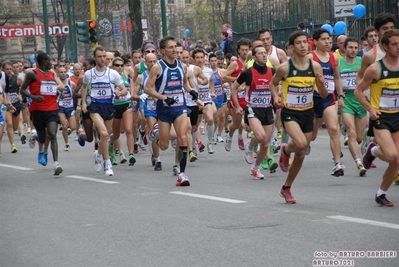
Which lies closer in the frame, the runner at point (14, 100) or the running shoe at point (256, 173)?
the running shoe at point (256, 173)

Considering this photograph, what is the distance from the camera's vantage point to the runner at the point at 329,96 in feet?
43.5

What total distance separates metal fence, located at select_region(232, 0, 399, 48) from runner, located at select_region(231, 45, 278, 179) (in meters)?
10.9

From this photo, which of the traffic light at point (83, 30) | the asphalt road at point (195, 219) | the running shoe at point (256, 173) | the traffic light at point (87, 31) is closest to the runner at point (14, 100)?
the asphalt road at point (195, 219)

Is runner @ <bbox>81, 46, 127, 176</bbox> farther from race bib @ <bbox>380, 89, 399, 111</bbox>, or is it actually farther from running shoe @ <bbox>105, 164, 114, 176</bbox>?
race bib @ <bbox>380, 89, 399, 111</bbox>

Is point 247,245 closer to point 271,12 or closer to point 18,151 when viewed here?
point 18,151

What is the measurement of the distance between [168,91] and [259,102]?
4.21 feet

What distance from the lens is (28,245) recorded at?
28.9 feet

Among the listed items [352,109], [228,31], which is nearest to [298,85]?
[352,109]

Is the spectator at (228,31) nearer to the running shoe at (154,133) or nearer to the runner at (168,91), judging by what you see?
the running shoe at (154,133)

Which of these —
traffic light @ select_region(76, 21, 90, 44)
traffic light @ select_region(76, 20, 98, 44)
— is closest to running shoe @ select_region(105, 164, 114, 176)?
traffic light @ select_region(76, 20, 98, 44)

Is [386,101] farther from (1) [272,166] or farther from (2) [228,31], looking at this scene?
(2) [228,31]

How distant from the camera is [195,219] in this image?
990cm

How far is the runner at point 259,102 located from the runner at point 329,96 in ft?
2.22

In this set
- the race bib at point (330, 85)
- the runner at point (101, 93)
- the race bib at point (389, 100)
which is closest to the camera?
the race bib at point (389, 100)
